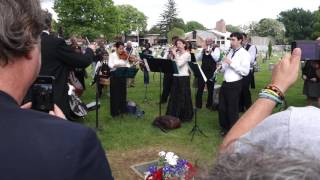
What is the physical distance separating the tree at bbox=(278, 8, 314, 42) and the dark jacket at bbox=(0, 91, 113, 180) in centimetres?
7934

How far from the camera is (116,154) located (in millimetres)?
6711

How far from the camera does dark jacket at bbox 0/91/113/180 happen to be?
1210mm

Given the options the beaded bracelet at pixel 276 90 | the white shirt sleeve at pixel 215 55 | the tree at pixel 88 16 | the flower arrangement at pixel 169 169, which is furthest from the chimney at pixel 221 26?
the beaded bracelet at pixel 276 90

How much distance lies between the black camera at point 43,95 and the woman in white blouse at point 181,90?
Result: 714 cm

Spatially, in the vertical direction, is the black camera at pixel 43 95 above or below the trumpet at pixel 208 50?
below

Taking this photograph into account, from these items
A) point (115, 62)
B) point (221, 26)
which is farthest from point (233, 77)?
point (221, 26)

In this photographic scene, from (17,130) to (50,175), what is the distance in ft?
0.61

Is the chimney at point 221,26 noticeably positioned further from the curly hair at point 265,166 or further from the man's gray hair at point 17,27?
the curly hair at point 265,166

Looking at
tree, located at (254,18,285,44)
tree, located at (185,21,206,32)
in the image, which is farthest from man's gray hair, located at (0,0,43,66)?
tree, located at (185,21,206,32)

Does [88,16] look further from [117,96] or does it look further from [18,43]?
[18,43]

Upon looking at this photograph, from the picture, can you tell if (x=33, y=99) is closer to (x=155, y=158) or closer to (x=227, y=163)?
(x=227, y=163)

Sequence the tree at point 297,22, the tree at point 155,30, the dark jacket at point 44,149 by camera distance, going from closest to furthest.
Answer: the dark jacket at point 44,149 → the tree at point 297,22 → the tree at point 155,30

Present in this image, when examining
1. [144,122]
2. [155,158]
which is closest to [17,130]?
[155,158]

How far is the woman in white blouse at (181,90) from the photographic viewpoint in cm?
927
